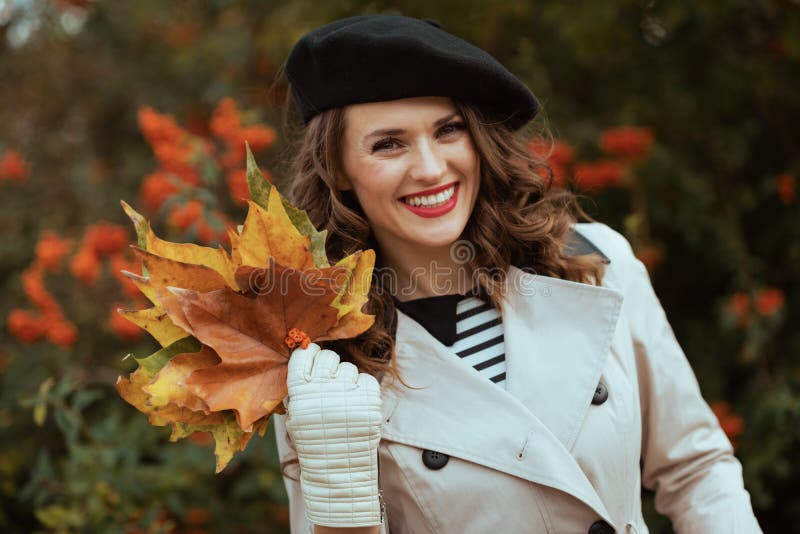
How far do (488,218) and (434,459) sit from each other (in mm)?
604

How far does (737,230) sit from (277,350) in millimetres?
2575

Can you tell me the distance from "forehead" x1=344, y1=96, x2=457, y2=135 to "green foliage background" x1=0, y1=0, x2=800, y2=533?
71cm

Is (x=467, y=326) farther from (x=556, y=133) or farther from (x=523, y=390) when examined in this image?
(x=556, y=133)

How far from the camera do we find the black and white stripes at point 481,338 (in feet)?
5.79

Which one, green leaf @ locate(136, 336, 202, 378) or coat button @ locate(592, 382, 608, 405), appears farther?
coat button @ locate(592, 382, 608, 405)

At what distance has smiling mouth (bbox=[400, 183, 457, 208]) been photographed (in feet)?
5.58

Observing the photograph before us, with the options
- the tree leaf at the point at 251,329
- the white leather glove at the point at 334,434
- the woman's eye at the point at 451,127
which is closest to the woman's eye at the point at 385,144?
the woman's eye at the point at 451,127

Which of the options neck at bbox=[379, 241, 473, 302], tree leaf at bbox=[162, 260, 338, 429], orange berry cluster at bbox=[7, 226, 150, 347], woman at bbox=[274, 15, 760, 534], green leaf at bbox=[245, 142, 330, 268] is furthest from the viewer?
orange berry cluster at bbox=[7, 226, 150, 347]

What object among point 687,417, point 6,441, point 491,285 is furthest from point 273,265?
point 6,441

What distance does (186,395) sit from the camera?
136cm

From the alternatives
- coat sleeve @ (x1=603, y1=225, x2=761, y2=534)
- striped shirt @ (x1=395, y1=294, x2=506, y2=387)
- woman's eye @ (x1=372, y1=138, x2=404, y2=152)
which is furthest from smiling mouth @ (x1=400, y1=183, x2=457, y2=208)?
coat sleeve @ (x1=603, y1=225, x2=761, y2=534)

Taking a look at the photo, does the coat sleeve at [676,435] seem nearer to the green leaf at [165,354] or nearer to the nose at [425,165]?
the nose at [425,165]

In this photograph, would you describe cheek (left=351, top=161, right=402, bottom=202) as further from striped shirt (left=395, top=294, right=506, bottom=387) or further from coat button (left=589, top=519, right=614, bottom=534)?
coat button (left=589, top=519, right=614, bottom=534)

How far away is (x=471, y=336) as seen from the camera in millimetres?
1816
